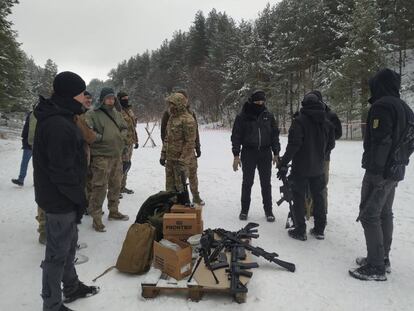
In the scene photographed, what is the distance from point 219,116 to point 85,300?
47.7 meters

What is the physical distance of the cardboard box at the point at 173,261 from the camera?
369 cm

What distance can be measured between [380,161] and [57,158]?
321 centimetres

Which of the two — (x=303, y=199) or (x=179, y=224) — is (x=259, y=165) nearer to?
(x=303, y=199)

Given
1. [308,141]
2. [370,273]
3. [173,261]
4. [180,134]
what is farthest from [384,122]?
[180,134]

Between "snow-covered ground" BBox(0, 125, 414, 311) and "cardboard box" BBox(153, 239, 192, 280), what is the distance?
251 millimetres

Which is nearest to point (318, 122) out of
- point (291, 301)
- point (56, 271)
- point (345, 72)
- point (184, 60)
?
point (291, 301)

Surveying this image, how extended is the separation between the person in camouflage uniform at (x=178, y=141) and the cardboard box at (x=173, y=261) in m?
2.22

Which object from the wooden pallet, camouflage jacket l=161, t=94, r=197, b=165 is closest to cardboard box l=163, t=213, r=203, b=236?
the wooden pallet

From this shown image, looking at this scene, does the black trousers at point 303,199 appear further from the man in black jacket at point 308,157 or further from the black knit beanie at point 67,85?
the black knit beanie at point 67,85

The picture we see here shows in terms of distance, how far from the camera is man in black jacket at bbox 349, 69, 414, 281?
3.81 metres

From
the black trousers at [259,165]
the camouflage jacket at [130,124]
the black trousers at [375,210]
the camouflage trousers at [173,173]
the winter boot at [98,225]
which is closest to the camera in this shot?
the black trousers at [375,210]

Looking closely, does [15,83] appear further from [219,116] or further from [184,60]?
[184,60]

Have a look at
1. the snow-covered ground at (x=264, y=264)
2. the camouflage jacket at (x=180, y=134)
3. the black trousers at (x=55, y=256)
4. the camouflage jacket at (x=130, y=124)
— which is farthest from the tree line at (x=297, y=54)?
the black trousers at (x=55, y=256)

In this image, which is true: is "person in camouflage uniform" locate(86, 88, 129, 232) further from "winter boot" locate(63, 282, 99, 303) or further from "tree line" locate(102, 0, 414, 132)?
"tree line" locate(102, 0, 414, 132)
